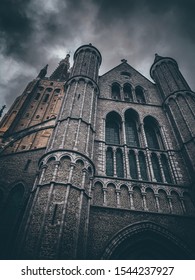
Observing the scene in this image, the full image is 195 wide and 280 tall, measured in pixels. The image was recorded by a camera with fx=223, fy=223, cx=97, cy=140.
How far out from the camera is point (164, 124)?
601 inches

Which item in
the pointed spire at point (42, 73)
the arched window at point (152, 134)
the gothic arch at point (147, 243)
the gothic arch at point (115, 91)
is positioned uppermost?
the pointed spire at point (42, 73)

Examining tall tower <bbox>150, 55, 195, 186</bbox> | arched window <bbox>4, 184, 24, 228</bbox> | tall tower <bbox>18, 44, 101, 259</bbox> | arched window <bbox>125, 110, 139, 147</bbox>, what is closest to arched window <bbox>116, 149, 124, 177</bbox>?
arched window <bbox>125, 110, 139, 147</bbox>

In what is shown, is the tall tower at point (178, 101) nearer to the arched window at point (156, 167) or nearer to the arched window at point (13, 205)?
the arched window at point (156, 167)

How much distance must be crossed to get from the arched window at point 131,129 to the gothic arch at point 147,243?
19.2 feet

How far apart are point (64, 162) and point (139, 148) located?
17.2ft

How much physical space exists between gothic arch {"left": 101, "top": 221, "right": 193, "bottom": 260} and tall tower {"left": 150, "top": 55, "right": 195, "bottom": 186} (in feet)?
11.3

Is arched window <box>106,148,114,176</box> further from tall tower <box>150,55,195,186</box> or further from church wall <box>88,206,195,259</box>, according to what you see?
tall tower <box>150,55,195,186</box>

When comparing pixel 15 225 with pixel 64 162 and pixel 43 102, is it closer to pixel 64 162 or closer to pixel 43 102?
pixel 64 162

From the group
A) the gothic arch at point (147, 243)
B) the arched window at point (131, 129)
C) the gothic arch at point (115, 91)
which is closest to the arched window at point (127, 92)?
the gothic arch at point (115, 91)

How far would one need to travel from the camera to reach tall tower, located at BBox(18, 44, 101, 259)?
7383 mm

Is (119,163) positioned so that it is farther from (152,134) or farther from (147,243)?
(147,243)

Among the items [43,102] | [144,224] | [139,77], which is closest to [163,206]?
[144,224]

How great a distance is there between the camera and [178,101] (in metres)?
15.4

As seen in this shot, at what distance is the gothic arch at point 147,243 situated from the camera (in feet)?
29.0
